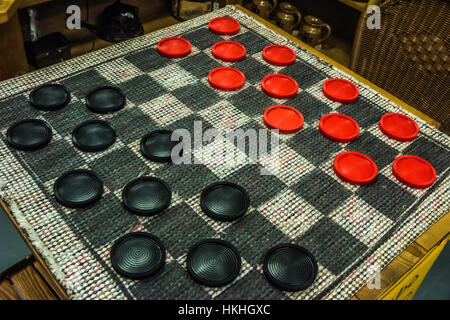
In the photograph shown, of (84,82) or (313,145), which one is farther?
(84,82)

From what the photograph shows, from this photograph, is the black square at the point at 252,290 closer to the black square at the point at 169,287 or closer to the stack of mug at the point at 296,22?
the black square at the point at 169,287

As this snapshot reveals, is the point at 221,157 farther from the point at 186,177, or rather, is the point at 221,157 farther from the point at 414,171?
the point at 414,171

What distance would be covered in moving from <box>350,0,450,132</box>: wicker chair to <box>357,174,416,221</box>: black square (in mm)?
762

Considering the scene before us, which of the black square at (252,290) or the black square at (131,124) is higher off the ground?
the black square at (131,124)

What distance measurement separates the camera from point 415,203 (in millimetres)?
→ 1097

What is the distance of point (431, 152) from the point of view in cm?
125

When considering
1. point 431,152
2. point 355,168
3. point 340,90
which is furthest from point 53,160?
point 431,152

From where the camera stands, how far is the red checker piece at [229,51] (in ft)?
4.85

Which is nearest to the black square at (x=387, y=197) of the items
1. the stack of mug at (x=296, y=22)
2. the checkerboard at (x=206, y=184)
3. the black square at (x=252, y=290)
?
the checkerboard at (x=206, y=184)

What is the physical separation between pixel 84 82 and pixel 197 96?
367 mm

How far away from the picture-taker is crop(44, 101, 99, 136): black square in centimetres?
120

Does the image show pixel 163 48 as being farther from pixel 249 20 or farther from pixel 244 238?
pixel 244 238

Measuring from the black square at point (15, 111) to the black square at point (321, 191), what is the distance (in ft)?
2.61

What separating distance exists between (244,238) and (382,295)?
0.32 meters
